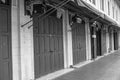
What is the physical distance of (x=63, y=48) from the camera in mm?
10383

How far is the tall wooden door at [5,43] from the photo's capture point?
5969 millimetres

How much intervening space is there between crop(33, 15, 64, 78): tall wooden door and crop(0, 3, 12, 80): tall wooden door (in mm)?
1600

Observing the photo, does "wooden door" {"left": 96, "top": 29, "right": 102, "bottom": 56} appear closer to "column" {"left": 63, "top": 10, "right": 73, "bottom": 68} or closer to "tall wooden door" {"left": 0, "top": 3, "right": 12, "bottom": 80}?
"column" {"left": 63, "top": 10, "right": 73, "bottom": 68}

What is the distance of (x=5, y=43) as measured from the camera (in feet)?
20.0

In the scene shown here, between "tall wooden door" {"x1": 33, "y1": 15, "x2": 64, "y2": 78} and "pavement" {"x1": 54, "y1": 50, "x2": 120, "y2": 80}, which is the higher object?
"tall wooden door" {"x1": 33, "y1": 15, "x2": 64, "y2": 78}

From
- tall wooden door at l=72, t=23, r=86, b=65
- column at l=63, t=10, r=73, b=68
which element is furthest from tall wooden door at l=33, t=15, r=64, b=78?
tall wooden door at l=72, t=23, r=86, b=65

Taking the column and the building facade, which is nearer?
the building facade

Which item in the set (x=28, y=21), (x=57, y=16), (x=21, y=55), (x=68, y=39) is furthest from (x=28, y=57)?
(x=68, y=39)

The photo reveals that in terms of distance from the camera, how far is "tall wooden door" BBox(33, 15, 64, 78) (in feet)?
25.9

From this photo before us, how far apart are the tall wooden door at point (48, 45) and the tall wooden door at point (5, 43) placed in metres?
1.60

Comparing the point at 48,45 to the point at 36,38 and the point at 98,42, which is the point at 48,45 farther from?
the point at 98,42

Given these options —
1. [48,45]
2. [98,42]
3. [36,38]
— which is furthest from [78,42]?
[98,42]

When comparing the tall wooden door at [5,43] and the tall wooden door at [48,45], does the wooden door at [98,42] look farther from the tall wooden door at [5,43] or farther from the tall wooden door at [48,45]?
the tall wooden door at [5,43]

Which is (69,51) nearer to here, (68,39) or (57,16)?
(68,39)
